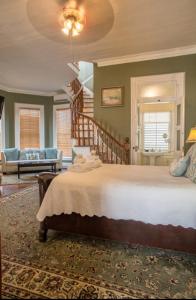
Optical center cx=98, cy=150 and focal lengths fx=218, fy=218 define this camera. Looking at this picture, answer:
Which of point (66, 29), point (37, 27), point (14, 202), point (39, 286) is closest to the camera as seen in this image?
point (39, 286)

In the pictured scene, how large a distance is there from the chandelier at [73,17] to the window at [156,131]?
2541 millimetres

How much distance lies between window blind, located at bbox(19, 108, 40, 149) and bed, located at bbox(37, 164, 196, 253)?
6.15 meters

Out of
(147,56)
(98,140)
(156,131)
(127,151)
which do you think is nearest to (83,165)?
(127,151)

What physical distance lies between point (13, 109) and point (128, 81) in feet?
15.9

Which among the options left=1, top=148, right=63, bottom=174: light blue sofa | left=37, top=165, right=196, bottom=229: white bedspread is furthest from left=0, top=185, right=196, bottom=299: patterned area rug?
left=1, top=148, right=63, bottom=174: light blue sofa

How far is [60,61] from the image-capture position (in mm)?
5207

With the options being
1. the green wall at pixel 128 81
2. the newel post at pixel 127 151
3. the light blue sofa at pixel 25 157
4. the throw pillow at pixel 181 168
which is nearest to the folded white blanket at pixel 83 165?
the throw pillow at pixel 181 168

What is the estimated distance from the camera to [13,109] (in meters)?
8.00

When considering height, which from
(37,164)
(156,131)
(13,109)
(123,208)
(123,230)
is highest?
(13,109)

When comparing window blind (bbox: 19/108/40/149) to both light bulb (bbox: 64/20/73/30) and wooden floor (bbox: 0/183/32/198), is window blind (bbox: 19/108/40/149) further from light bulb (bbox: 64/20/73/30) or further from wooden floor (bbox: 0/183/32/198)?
light bulb (bbox: 64/20/73/30)

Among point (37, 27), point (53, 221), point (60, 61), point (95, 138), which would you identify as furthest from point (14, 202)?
point (60, 61)

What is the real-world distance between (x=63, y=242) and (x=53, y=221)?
0.26 meters

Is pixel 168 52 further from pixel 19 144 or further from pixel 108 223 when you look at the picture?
pixel 19 144

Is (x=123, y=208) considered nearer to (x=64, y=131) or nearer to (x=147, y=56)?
(x=147, y=56)
